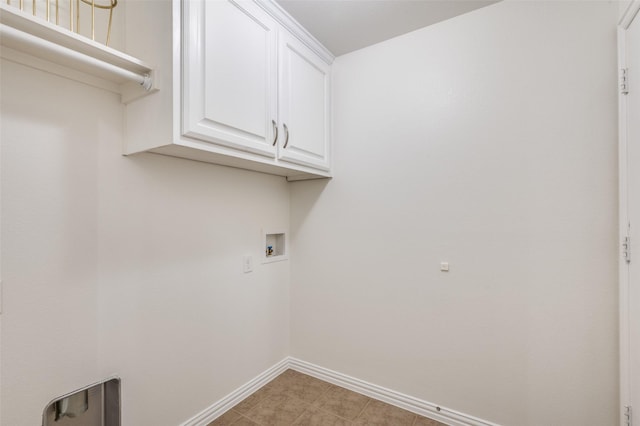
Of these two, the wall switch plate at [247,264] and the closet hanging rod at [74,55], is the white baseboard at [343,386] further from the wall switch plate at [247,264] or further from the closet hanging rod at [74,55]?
the closet hanging rod at [74,55]

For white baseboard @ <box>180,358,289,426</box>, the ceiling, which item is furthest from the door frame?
white baseboard @ <box>180,358,289,426</box>

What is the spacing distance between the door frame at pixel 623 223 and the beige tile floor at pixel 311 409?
0.93m

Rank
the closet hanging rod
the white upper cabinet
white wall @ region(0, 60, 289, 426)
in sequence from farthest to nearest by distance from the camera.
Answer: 1. the white upper cabinet
2. white wall @ region(0, 60, 289, 426)
3. the closet hanging rod

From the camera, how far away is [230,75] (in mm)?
1379

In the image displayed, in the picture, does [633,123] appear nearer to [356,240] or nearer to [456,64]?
[456,64]

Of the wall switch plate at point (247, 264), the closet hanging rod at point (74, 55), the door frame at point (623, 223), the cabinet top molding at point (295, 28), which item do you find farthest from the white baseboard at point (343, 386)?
the cabinet top molding at point (295, 28)

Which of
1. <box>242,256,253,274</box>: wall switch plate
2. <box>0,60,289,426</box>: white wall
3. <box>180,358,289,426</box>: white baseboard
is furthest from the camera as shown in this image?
<box>242,256,253,274</box>: wall switch plate

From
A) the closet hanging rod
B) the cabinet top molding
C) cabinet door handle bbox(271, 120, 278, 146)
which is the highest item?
the cabinet top molding

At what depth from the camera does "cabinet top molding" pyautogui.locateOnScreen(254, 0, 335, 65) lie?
5.17ft

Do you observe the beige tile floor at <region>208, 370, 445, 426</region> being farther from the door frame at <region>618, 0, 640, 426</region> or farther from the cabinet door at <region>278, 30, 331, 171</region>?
the cabinet door at <region>278, 30, 331, 171</region>

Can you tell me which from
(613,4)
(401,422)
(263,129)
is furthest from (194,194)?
(613,4)

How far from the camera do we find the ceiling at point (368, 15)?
163cm

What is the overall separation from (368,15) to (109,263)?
1.92 meters

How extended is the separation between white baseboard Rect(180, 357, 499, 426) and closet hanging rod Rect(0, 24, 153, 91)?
1.78 m
